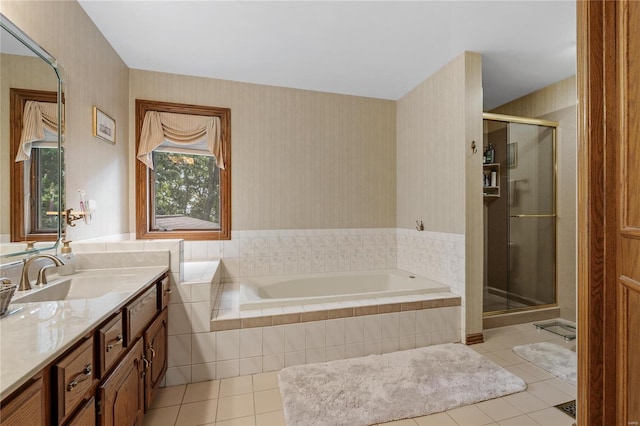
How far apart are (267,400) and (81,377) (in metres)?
1.20

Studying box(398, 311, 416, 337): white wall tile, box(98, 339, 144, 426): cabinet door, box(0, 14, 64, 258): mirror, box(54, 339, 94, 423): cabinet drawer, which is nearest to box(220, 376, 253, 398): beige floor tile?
box(98, 339, 144, 426): cabinet door

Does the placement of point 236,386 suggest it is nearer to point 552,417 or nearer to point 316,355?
point 316,355

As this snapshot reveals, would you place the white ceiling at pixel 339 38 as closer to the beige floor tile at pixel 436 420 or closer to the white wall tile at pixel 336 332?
the white wall tile at pixel 336 332

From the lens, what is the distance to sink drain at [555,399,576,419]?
5.44 feet

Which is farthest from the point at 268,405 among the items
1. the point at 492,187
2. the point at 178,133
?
the point at 492,187

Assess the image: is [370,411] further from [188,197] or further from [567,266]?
[567,266]

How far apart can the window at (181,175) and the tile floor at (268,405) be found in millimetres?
1479

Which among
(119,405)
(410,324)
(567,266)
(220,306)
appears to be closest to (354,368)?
(410,324)

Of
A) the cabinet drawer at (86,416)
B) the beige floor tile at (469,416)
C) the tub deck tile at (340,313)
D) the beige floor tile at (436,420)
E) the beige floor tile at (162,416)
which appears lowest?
the beige floor tile at (162,416)

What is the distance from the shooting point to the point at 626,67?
752 millimetres

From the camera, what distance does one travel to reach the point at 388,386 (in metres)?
1.88

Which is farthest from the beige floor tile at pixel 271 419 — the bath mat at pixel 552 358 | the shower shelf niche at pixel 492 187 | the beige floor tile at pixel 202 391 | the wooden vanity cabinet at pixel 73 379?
the shower shelf niche at pixel 492 187

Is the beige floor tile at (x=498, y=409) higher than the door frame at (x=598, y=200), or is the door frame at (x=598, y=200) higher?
the door frame at (x=598, y=200)

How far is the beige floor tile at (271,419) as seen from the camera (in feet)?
5.23
